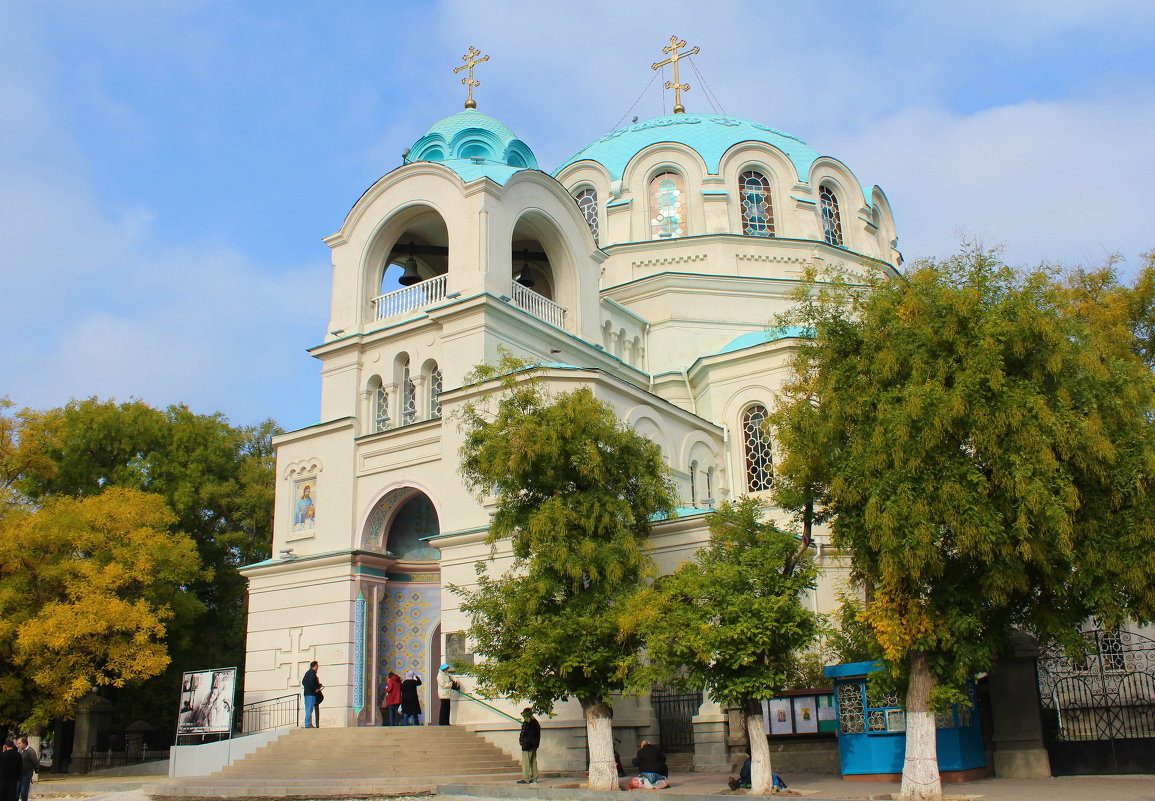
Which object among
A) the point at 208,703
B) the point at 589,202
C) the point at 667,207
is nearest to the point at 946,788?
the point at 208,703

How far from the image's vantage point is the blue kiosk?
1346cm

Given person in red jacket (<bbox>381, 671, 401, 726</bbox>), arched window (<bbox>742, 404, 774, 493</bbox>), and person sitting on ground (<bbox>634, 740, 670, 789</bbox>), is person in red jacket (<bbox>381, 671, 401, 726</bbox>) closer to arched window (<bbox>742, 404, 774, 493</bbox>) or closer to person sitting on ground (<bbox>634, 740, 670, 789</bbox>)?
person sitting on ground (<bbox>634, 740, 670, 789</bbox>)

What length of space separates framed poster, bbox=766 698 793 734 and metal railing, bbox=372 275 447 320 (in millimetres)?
10859

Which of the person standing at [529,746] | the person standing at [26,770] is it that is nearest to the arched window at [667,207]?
the person standing at [529,746]

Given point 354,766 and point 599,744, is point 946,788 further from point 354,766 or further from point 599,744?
point 354,766

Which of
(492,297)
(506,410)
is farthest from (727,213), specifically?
(506,410)

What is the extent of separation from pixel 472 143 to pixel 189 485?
1454cm

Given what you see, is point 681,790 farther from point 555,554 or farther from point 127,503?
point 127,503

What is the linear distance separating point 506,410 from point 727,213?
16.1 m

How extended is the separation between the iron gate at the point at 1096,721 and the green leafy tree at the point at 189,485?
22973mm

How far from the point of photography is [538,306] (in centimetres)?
2258

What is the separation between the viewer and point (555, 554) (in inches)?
552

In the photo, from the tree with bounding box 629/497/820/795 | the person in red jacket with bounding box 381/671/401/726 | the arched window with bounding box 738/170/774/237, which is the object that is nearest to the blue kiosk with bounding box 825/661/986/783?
the tree with bounding box 629/497/820/795

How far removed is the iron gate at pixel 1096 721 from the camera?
13703 millimetres
